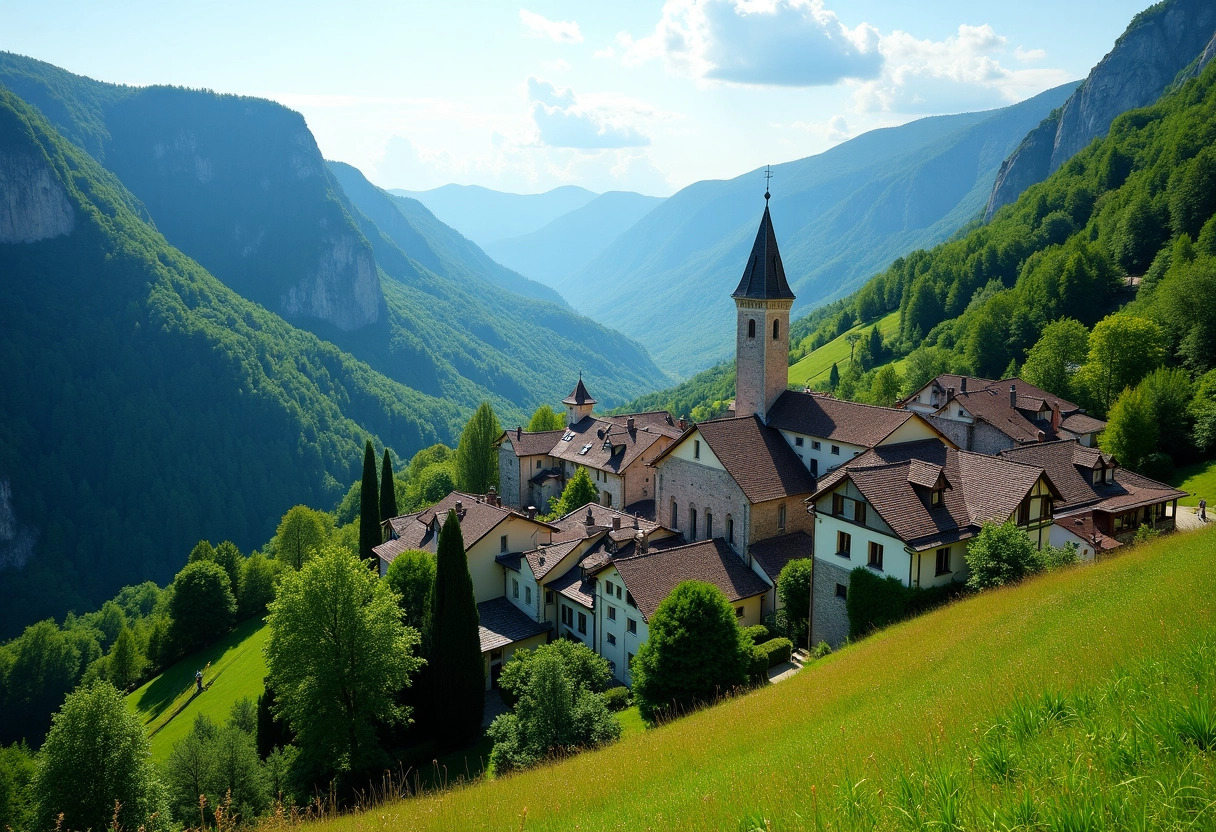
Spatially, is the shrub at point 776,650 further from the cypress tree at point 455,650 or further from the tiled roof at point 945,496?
the cypress tree at point 455,650

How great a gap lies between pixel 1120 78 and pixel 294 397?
212839mm

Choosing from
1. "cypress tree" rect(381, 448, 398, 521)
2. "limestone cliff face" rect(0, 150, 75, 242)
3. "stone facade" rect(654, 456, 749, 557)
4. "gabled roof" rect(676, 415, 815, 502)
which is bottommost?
"cypress tree" rect(381, 448, 398, 521)

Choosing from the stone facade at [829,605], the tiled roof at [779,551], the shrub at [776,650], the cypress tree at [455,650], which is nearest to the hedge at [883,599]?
the stone facade at [829,605]

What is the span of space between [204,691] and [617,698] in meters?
40.2

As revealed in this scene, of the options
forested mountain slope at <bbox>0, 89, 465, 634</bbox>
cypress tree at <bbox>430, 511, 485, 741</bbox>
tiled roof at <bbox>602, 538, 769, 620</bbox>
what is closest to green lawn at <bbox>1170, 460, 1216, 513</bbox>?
tiled roof at <bbox>602, 538, 769, 620</bbox>

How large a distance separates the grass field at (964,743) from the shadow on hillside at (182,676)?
5271 cm

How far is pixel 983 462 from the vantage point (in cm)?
3244

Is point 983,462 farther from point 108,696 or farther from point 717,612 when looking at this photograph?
point 108,696

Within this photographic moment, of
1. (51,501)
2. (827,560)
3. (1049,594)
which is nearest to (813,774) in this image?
(1049,594)

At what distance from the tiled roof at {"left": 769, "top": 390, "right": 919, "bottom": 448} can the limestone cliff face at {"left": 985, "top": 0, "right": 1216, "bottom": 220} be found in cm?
15820

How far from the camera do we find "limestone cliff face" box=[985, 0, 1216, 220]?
159 metres

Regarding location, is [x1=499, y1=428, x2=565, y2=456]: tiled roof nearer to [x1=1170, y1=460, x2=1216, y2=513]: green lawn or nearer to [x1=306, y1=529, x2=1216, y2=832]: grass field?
[x1=306, y1=529, x2=1216, y2=832]: grass field

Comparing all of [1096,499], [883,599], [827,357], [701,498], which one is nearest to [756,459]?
[701,498]

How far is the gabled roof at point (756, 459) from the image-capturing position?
39562mm
